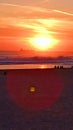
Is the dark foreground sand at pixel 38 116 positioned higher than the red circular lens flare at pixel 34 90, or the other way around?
the dark foreground sand at pixel 38 116

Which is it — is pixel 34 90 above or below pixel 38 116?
below

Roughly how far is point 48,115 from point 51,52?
39.3 m

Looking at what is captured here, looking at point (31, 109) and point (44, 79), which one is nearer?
point (31, 109)

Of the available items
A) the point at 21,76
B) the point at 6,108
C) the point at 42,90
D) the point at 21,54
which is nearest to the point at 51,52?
the point at 21,54

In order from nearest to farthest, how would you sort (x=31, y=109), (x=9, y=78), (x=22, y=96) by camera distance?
(x=31, y=109)
(x=22, y=96)
(x=9, y=78)

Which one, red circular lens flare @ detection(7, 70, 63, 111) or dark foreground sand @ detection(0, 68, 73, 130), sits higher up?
dark foreground sand @ detection(0, 68, 73, 130)

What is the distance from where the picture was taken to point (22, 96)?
44.2 ft

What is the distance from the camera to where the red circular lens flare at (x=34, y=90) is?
40.0 ft

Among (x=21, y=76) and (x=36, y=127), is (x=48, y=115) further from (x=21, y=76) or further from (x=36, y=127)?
(x=21, y=76)

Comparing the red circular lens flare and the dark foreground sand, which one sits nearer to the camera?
the dark foreground sand

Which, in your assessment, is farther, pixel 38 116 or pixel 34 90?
pixel 34 90

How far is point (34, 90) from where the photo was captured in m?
14.4

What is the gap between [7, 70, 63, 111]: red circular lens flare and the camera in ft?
40.0

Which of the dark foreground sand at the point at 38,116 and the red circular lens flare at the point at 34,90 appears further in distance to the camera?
the red circular lens flare at the point at 34,90
